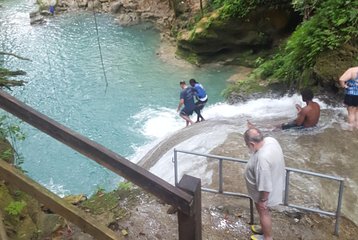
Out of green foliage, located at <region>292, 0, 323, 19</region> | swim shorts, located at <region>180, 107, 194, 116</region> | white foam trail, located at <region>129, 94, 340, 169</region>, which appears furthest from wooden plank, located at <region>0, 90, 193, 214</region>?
green foliage, located at <region>292, 0, 323, 19</region>

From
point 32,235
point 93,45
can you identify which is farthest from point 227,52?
point 32,235

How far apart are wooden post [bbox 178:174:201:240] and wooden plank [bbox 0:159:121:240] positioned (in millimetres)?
485

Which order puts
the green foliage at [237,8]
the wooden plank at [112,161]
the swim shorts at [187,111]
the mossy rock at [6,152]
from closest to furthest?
the wooden plank at [112,161], the mossy rock at [6,152], the swim shorts at [187,111], the green foliage at [237,8]

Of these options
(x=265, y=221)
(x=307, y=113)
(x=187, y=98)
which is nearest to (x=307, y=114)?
(x=307, y=113)

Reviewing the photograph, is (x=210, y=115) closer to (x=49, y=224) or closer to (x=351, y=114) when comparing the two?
(x=351, y=114)

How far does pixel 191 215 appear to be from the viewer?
2.06 meters

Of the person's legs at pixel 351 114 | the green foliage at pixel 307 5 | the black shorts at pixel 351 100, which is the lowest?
the person's legs at pixel 351 114

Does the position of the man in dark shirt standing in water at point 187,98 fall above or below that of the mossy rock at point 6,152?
below

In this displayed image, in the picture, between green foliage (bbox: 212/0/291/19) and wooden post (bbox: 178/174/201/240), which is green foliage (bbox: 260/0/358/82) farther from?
wooden post (bbox: 178/174/201/240)

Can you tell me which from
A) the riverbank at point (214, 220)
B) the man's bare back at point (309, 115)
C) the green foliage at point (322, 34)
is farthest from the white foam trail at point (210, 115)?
the riverbank at point (214, 220)

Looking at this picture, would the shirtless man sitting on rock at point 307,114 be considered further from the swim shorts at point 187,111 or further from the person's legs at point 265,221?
the person's legs at point 265,221

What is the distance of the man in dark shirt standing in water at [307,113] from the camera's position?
8195 mm

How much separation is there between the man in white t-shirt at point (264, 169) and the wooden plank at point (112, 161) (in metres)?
2.71

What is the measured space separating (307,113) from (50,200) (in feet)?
22.6
